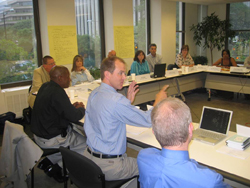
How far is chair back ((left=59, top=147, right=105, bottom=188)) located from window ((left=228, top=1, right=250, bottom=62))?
322 inches

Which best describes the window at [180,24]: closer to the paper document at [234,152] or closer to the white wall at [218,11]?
the white wall at [218,11]

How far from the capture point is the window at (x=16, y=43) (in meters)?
4.91

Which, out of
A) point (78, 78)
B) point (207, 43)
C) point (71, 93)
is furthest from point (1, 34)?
point (207, 43)

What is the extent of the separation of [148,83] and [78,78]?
4.51ft

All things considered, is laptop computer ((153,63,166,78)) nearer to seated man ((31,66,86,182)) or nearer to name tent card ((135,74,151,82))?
name tent card ((135,74,151,82))

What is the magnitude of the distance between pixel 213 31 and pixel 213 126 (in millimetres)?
6977

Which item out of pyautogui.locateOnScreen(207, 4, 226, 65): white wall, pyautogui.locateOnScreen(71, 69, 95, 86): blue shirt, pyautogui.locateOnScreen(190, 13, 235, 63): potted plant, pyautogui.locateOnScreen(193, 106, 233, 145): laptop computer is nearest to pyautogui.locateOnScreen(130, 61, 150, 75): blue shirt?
pyautogui.locateOnScreen(71, 69, 95, 86): blue shirt

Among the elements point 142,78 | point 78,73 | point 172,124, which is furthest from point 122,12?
point 172,124

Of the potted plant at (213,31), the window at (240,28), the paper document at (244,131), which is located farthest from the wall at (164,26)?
the paper document at (244,131)

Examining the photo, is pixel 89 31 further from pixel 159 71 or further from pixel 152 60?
pixel 159 71

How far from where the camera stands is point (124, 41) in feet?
22.4

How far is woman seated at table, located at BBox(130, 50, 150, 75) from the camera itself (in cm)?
539

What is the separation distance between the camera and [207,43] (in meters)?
8.54

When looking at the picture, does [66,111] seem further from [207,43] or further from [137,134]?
[207,43]
